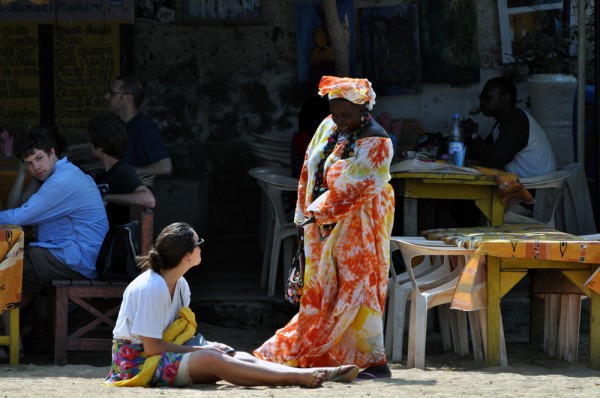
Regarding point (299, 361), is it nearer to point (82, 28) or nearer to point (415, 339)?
point (415, 339)

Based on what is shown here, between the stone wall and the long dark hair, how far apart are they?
4485 millimetres

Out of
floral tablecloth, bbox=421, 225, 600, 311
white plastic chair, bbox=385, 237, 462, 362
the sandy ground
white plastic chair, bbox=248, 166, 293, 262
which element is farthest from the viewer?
white plastic chair, bbox=248, 166, 293, 262

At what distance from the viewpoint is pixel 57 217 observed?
22.9ft

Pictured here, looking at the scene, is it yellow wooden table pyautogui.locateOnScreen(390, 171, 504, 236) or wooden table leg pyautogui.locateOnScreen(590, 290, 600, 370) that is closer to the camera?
wooden table leg pyautogui.locateOnScreen(590, 290, 600, 370)

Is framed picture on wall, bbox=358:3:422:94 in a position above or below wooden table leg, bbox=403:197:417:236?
above

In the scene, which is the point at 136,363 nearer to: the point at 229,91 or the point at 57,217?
the point at 57,217

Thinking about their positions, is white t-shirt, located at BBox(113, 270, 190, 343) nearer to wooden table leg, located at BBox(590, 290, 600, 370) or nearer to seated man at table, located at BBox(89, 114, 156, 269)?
seated man at table, located at BBox(89, 114, 156, 269)

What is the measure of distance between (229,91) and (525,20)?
8.04 ft

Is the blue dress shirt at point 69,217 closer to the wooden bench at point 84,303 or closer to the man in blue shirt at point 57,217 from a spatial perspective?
the man in blue shirt at point 57,217

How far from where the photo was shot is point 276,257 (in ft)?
27.7

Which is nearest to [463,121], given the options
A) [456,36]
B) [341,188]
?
[456,36]

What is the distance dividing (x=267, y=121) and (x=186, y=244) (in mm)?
4564

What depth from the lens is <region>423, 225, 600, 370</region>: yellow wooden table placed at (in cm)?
651

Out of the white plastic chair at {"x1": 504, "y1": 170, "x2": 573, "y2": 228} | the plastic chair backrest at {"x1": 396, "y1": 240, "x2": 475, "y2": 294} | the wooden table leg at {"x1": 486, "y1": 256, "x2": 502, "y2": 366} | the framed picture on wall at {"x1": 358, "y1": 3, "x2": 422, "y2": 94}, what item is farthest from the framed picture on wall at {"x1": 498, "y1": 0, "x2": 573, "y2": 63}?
the wooden table leg at {"x1": 486, "y1": 256, "x2": 502, "y2": 366}
